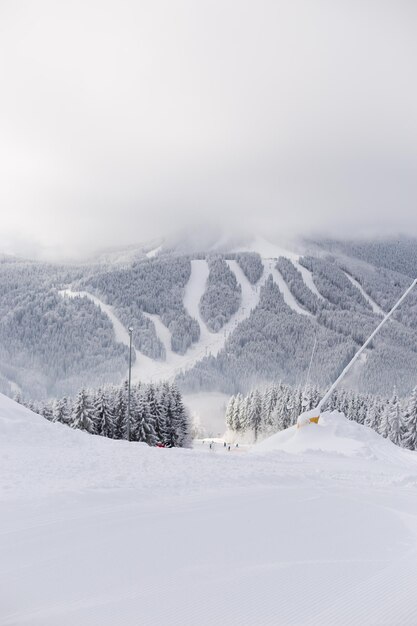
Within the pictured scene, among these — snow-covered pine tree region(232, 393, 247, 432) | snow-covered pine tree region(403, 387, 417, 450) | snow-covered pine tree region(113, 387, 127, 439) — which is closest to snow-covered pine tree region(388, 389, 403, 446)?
snow-covered pine tree region(403, 387, 417, 450)

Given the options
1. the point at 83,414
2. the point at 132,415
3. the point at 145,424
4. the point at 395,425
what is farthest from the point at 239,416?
the point at 83,414

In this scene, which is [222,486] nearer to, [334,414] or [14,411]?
[14,411]

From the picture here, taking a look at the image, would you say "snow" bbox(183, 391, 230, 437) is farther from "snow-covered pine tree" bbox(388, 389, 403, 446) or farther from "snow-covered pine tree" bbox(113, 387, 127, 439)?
"snow-covered pine tree" bbox(113, 387, 127, 439)

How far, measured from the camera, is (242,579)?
7.97 metres

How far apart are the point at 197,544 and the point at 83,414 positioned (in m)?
52.7

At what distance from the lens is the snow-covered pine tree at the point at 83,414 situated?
196 ft

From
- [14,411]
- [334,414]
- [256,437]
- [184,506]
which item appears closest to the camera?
[184,506]

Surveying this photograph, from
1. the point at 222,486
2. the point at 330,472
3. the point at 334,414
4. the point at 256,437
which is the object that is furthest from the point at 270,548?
the point at 256,437

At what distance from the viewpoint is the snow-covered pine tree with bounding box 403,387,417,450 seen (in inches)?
2515

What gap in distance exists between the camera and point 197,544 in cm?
948

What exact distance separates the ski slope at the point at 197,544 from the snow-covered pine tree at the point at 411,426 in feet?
161

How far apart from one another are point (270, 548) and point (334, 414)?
1082 inches

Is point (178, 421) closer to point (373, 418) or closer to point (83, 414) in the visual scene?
point (83, 414)

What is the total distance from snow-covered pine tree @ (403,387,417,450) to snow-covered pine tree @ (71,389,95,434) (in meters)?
34.6
